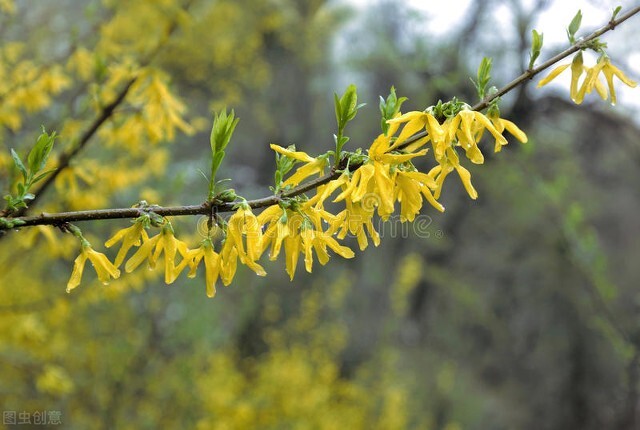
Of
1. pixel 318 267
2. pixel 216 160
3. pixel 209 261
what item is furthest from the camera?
pixel 318 267

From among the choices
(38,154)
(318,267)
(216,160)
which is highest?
(318,267)

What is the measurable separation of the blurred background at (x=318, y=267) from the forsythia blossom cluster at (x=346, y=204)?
0.79 meters

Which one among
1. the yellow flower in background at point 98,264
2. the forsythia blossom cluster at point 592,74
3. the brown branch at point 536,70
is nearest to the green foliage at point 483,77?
the brown branch at point 536,70

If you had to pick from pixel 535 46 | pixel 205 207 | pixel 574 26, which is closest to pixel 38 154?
pixel 205 207

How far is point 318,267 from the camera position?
7297mm

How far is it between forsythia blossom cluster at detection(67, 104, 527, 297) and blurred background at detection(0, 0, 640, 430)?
79 centimetres

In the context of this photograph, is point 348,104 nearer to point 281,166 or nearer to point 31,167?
point 281,166

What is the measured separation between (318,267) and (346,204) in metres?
6.33

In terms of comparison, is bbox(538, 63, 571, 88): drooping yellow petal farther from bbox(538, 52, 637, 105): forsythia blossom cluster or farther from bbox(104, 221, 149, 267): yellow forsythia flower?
bbox(104, 221, 149, 267): yellow forsythia flower

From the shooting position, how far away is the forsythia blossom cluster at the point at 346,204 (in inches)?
38.4

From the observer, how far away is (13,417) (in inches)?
135

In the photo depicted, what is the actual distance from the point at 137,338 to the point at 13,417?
1516mm

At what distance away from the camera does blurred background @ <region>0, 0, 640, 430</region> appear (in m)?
2.69

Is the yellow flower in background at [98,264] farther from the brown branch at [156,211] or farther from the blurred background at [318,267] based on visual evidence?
the blurred background at [318,267]
